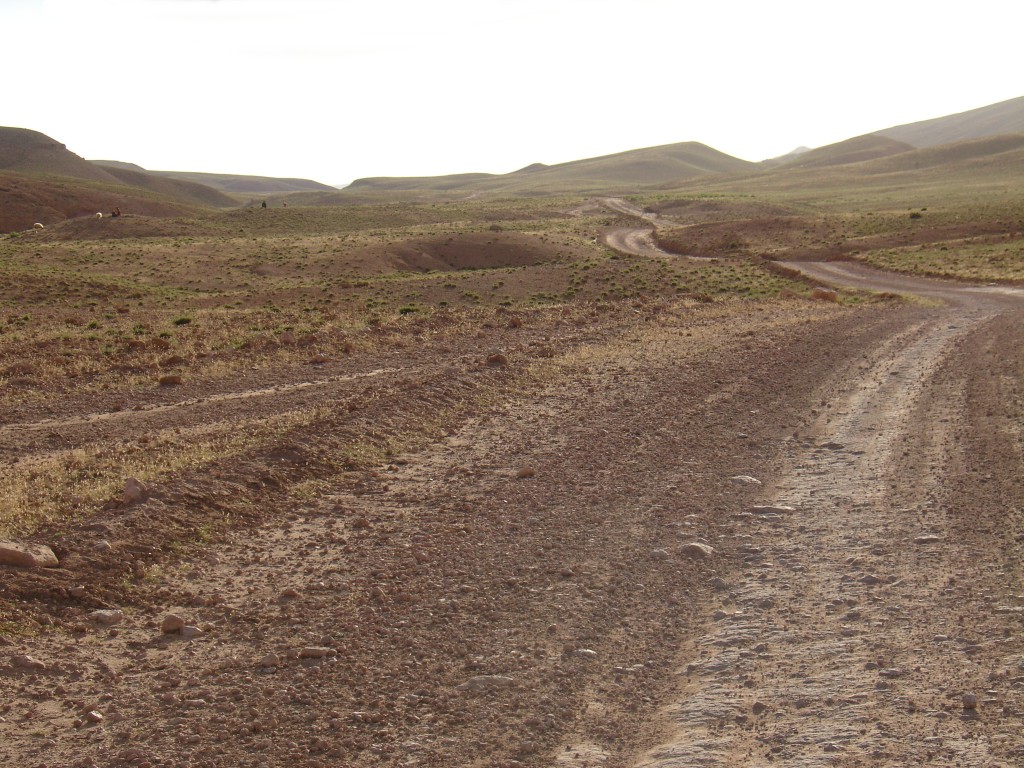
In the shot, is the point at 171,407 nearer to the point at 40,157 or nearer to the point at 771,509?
the point at 771,509

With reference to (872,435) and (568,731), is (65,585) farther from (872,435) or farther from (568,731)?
(872,435)

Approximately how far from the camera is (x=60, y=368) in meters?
17.7

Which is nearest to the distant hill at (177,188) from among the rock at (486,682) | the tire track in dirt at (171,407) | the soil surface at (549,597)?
the tire track in dirt at (171,407)

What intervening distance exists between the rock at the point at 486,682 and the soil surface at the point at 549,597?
0.03 m

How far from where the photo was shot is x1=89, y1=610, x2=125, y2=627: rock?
22.0 feet

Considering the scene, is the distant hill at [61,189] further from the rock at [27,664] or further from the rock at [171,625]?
the rock at [27,664]

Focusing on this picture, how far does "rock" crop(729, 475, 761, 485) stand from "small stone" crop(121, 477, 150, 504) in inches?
244

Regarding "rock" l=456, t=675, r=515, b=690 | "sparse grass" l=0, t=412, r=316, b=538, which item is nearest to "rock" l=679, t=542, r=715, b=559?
"rock" l=456, t=675, r=515, b=690

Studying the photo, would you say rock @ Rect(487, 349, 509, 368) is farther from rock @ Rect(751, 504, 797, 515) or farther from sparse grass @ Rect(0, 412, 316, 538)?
rock @ Rect(751, 504, 797, 515)

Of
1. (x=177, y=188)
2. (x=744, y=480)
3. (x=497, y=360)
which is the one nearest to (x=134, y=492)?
(x=744, y=480)

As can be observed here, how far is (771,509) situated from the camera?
9.28 metres

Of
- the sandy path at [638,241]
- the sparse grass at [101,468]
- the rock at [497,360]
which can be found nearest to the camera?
the sparse grass at [101,468]

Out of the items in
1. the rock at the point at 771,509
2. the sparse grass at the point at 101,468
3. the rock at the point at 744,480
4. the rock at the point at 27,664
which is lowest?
the rock at the point at 771,509

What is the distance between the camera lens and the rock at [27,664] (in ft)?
19.6
